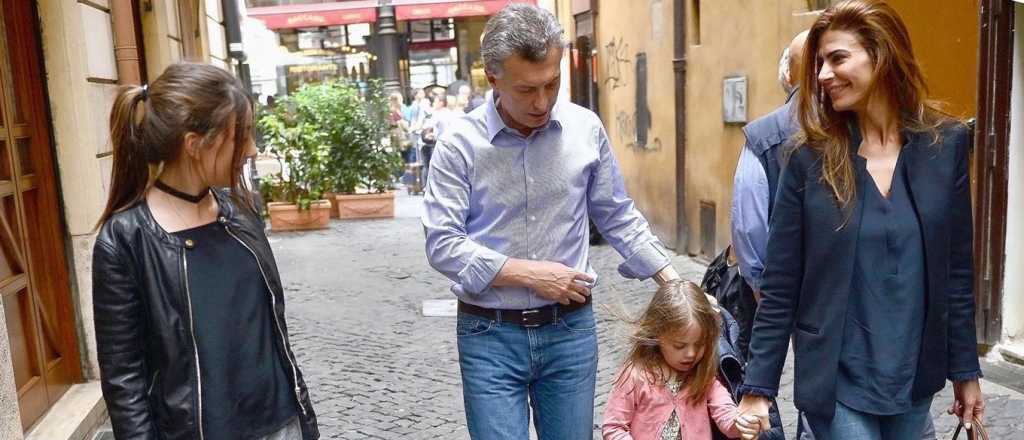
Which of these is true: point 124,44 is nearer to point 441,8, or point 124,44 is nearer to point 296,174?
point 296,174

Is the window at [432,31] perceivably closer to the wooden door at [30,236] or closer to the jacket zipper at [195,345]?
the wooden door at [30,236]

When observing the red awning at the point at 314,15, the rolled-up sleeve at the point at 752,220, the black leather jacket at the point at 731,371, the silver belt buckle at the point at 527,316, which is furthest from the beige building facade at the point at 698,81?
the red awning at the point at 314,15

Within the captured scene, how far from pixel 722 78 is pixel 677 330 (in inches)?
236

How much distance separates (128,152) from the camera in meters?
2.25

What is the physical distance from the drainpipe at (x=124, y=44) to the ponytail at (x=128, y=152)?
356 centimetres

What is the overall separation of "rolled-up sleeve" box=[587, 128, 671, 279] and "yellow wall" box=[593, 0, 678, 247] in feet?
22.1

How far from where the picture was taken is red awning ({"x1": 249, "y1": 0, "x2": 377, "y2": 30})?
22094 mm

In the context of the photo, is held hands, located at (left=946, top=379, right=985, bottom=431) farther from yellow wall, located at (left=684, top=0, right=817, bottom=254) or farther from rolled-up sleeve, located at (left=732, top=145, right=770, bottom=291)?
yellow wall, located at (left=684, top=0, right=817, bottom=254)

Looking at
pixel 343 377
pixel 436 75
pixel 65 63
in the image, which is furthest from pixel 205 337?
pixel 436 75

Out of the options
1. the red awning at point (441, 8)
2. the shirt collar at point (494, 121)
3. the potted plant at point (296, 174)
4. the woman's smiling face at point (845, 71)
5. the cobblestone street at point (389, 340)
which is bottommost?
the cobblestone street at point (389, 340)

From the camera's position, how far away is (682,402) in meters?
2.78

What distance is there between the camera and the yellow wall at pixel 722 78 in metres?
A: 7.32

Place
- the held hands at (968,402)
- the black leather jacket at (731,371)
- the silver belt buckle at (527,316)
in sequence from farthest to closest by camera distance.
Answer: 1. the black leather jacket at (731,371)
2. the silver belt buckle at (527,316)
3. the held hands at (968,402)

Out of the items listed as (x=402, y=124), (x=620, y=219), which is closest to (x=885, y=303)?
(x=620, y=219)
